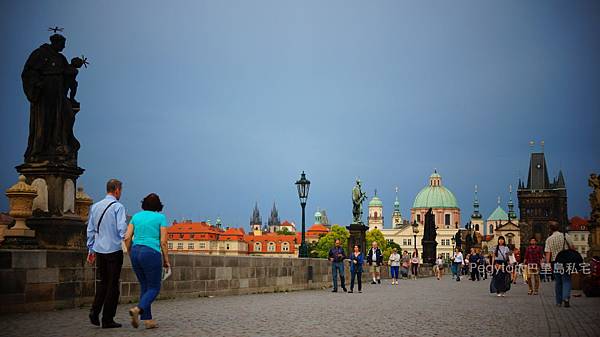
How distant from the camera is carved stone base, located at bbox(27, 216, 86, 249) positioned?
12.1 m

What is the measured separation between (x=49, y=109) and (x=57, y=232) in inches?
88.0

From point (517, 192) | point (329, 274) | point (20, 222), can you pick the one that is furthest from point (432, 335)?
point (517, 192)

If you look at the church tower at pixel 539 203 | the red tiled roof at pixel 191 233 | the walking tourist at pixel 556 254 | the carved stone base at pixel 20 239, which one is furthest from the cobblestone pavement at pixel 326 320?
the red tiled roof at pixel 191 233

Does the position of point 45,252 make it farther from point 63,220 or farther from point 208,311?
point 208,311

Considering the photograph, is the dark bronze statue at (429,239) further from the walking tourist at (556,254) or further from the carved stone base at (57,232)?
the carved stone base at (57,232)

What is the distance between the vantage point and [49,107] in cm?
1280

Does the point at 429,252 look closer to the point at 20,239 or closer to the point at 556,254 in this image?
the point at 556,254

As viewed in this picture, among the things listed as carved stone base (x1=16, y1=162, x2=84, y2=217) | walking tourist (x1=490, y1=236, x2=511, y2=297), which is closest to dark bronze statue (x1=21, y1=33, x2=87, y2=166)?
carved stone base (x1=16, y1=162, x2=84, y2=217)

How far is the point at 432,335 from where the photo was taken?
8570mm

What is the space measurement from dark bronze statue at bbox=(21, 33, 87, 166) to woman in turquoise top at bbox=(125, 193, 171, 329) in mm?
4349

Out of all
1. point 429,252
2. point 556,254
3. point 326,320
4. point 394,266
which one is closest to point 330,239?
point 429,252

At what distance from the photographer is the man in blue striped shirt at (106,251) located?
28.6 feet

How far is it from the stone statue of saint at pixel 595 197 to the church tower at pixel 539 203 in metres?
139

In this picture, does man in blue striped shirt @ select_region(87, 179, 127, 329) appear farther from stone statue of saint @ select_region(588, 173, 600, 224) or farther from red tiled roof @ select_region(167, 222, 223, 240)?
red tiled roof @ select_region(167, 222, 223, 240)
